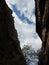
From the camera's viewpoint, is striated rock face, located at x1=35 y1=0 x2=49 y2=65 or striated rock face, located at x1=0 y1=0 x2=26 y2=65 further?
striated rock face, located at x1=35 y1=0 x2=49 y2=65

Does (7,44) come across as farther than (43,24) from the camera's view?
No

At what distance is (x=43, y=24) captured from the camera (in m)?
45.2

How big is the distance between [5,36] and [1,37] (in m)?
1.09

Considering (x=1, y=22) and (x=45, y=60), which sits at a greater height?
(x=1, y=22)

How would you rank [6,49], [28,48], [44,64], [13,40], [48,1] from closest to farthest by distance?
[6,49] → [13,40] → [48,1] → [44,64] → [28,48]

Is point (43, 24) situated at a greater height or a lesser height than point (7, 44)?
greater

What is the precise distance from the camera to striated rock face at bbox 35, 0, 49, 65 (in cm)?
4356

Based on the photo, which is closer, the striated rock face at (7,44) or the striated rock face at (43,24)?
the striated rock face at (7,44)

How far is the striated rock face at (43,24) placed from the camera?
43562 mm

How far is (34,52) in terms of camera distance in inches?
2756

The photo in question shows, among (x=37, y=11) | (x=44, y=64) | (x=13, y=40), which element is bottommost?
(x=44, y=64)

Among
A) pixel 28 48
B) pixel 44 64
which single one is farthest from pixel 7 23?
pixel 28 48

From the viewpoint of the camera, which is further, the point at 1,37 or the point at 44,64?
the point at 44,64

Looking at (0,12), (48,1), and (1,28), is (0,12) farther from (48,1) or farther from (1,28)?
(48,1)
